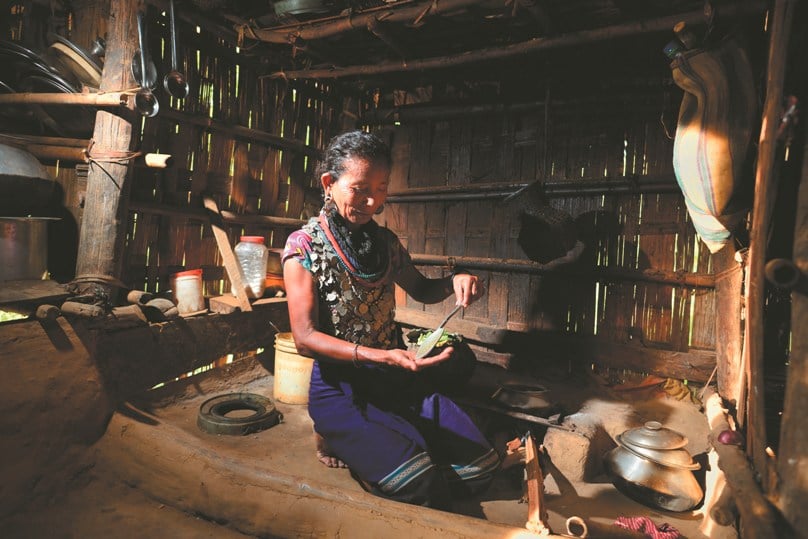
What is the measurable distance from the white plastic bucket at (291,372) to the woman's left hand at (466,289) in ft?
5.08

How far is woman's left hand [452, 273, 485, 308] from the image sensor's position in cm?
266

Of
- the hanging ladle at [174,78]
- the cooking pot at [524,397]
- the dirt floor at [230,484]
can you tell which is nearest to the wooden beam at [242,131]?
the hanging ladle at [174,78]

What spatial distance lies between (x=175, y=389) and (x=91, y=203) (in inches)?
60.1

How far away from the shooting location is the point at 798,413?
1640mm

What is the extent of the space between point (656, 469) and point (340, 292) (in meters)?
2.10

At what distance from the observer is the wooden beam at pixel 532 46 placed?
9.10ft

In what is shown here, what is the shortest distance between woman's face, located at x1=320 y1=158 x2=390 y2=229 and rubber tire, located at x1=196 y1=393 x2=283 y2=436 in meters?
1.65

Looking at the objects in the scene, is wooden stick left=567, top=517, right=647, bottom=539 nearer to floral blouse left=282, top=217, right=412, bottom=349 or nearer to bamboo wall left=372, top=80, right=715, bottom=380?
floral blouse left=282, top=217, right=412, bottom=349

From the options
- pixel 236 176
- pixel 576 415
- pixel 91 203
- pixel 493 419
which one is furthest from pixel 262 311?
pixel 576 415

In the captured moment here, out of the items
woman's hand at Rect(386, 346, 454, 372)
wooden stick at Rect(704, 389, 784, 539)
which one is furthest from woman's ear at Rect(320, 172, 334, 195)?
wooden stick at Rect(704, 389, 784, 539)

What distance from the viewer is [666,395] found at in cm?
374

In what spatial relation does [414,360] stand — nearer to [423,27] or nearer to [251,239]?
[251,239]

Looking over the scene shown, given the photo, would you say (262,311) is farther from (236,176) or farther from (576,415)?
(576,415)

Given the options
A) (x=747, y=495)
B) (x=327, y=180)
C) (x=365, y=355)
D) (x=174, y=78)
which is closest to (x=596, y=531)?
(x=747, y=495)
